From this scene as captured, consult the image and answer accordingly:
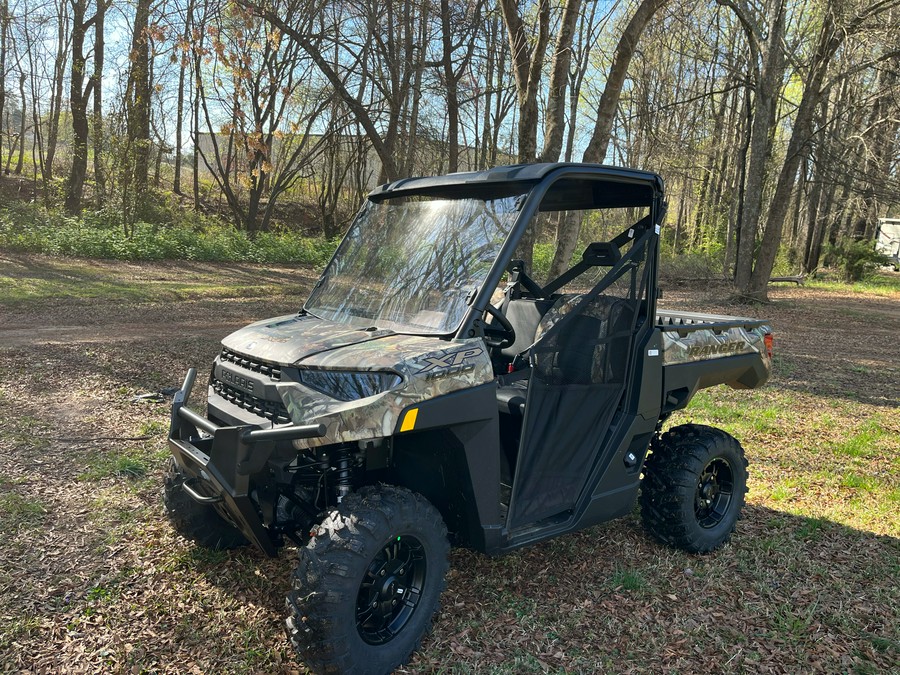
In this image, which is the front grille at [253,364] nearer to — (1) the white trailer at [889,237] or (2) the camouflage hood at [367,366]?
(2) the camouflage hood at [367,366]

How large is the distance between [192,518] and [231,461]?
1188 mm

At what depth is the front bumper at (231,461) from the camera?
2.58 meters

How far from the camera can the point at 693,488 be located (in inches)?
158

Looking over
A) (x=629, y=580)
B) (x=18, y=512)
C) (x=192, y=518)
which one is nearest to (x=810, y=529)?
(x=629, y=580)

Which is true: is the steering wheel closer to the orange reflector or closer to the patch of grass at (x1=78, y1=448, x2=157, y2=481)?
the orange reflector

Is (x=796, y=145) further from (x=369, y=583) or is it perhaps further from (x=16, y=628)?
(x=16, y=628)

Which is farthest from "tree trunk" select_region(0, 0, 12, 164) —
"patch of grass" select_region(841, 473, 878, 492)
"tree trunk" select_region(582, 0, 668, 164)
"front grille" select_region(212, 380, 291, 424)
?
"patch of grass" select_region(841, 473, 878, 492)

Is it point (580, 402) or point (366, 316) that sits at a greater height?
point (366, 316)

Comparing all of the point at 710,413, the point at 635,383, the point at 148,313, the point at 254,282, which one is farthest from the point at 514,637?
the point at 254,282

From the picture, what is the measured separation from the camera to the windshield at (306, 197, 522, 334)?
316 centimetres

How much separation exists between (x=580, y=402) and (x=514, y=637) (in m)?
1.24

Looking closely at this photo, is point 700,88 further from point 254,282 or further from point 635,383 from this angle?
point 635,383

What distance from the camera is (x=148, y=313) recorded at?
37.9 feet

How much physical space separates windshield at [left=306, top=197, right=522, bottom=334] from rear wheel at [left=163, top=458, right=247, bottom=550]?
1.20 metres
